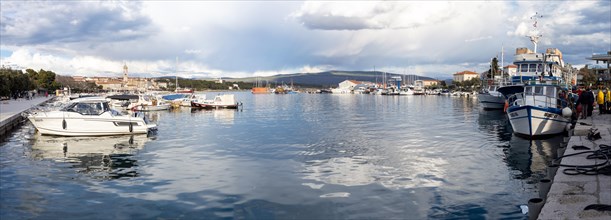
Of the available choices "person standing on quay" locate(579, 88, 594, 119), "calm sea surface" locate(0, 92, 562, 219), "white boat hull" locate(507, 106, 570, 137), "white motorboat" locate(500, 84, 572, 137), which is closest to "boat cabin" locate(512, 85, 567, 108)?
"white motorboat" locate(500, 84, 572, 137)

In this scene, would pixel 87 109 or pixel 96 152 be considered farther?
pixel 87 109

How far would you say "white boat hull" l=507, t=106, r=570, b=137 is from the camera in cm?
2558

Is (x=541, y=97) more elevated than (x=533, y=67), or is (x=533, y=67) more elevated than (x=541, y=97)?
(x=533, y=67)

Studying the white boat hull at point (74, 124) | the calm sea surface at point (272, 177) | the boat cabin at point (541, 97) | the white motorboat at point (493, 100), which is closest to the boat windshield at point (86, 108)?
the white boat hull at point (74, 124)

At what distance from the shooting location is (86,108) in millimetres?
29578

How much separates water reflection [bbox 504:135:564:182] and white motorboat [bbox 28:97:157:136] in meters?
22.1

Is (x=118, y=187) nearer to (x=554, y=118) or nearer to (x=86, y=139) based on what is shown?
(x=86, y=139)

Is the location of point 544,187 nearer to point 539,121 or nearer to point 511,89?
point 539,121

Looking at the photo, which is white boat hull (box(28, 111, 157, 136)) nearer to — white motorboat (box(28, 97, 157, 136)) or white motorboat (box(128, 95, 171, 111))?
white motorboat (box(28, 97, 157, 136))

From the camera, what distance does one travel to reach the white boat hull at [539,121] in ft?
83.9

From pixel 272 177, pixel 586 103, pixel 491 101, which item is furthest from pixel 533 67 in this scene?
pixel 272 177

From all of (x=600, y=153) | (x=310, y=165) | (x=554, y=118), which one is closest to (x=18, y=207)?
(x=310, y=165)

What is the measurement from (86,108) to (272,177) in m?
18.7

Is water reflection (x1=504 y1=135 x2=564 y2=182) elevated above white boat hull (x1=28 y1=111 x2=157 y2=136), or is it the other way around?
white boat hull (x1=28 y1=111 x2=157 y2=136)
